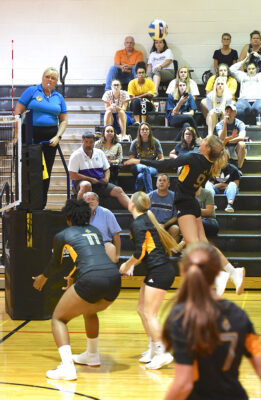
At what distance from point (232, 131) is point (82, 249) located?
7.08 meters

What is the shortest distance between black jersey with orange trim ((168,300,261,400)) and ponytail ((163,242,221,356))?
3 cm

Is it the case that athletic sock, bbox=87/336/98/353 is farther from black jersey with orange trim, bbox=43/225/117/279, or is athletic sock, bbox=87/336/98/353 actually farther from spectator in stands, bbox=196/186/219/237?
spectator in stands, bbox=196/186/219/237

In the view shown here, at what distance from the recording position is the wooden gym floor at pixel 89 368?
212 inches

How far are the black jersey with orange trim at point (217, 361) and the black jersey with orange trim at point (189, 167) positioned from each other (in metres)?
4.29

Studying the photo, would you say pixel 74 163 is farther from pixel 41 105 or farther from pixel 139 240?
pixel 139 240

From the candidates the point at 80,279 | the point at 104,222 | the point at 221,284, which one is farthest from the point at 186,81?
the point at 80,279

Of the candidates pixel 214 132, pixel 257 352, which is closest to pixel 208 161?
pixel 257 352

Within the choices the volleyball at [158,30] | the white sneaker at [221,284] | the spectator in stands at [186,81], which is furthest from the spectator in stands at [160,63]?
the white sneaker at [221,284]

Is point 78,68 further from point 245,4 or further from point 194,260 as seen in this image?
point 194,260

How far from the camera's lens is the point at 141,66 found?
13.6 m

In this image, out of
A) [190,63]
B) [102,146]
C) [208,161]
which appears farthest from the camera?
[190,63]

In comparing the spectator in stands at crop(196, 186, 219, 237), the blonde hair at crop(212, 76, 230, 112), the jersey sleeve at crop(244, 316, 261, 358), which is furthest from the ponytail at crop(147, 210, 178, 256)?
the blonde hair at crop(212, 76, 230, 112)

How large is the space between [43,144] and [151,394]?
4.50 meters

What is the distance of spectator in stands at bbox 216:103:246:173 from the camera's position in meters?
12.0
